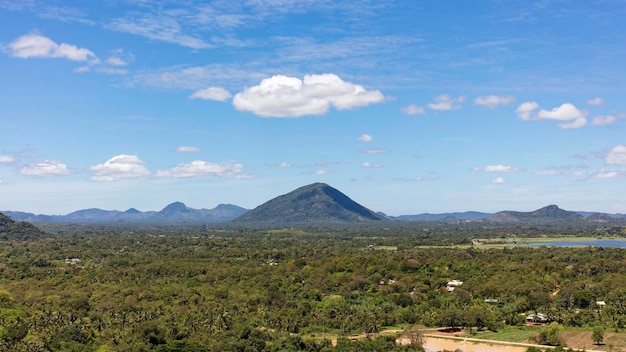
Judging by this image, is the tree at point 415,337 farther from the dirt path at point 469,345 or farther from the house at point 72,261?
the house at point 72,261

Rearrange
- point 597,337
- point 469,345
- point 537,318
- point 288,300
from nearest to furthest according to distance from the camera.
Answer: point 597,337 < point 469,345 < point 537,318 < point 288,300

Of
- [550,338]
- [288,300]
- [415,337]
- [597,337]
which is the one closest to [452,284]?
[288,300]

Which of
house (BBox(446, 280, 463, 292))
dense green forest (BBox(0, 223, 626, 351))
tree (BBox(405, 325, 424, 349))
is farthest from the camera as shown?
house (BBox(446, 280, 463, 292))

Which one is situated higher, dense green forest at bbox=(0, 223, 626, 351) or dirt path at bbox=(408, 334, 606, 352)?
dense green forest at bbox=(0, 223, 626, 351)

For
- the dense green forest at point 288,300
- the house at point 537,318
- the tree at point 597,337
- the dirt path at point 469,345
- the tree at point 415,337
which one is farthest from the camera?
the house at point 537,318

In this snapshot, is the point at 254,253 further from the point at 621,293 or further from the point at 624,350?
the point at 624,350

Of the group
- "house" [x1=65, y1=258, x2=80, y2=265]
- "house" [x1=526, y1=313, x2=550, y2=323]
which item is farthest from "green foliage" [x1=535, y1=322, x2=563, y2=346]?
"house" [x1=65, y1=258, x2=80, y2=265]

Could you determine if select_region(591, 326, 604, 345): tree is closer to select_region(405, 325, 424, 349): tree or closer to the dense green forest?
the dense green forest

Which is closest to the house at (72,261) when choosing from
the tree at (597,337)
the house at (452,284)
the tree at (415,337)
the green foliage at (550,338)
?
the house at (452,284)

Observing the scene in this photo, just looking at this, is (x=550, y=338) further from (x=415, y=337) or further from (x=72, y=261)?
(x=72, y=261)
